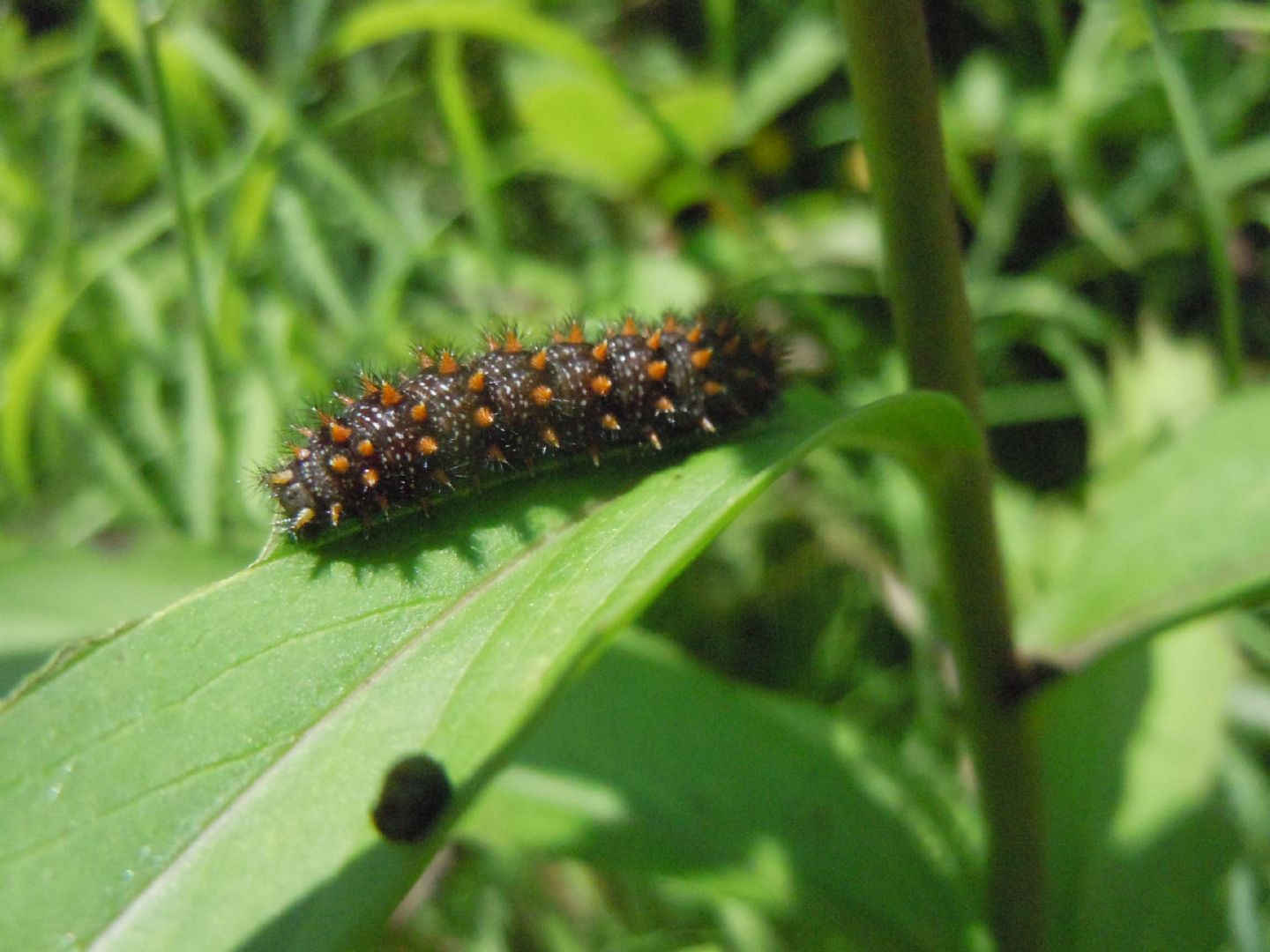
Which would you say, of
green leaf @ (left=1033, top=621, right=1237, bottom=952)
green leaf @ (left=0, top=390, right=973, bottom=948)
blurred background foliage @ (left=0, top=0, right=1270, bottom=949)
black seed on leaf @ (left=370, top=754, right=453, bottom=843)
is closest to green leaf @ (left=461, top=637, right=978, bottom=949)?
green leaf @ (left=1033, top=621, right=1237, bottom=952)

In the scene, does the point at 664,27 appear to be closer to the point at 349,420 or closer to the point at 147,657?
the point at 349,420

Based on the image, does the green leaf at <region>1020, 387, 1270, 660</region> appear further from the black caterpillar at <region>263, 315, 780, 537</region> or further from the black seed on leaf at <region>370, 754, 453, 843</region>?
the black seed on leaf at <region>370, 754, 453, 843</region>

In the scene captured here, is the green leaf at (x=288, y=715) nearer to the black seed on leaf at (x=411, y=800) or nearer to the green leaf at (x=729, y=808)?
the black seed on leaf at (x=411, y=800)

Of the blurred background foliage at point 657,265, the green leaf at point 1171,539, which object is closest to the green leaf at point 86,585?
the blurred background foliage at point 657,265

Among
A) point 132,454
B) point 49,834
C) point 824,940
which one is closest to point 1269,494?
point 824,940

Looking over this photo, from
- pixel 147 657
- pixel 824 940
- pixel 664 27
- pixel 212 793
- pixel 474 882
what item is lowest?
pixel 824 940
